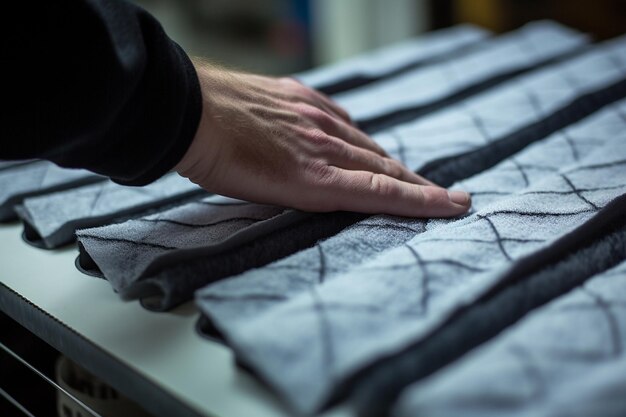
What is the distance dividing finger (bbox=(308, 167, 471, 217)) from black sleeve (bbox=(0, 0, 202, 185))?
11 centimetres

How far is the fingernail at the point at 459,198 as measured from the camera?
47cm

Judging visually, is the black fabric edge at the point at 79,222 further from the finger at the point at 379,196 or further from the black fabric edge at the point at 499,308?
the black fabric edge at the point at 499,308

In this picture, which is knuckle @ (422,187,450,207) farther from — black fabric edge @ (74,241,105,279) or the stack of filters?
black fabric edge @ (74,241,105,279)

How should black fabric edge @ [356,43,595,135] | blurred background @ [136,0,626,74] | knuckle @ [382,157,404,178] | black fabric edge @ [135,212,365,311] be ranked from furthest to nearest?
blurred background @ [136,0,626,74] → black fabric edge @ [356,43,595,135] → knuckle @ [382,157,404,178] → black fabric edge @ [135,212,365,311]

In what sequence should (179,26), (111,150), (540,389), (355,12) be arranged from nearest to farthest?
(540,389) → (111,150) → (355,12) → (179,26)

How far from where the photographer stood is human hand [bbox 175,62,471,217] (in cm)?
44

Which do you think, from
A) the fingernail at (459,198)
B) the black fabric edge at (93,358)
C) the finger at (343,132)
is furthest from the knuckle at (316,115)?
the black fabric edge at (93,358)

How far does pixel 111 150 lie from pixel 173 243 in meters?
0.07

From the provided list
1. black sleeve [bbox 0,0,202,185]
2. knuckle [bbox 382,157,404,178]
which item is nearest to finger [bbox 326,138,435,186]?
knuckle [bbox 382,157,404,178]

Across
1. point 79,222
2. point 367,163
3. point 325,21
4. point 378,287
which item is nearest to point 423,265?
point 378,287

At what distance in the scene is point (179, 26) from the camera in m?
1.89

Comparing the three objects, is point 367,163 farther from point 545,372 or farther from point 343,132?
point 545,372

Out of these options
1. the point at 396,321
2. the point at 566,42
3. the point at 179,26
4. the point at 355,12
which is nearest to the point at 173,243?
the point at 396,321

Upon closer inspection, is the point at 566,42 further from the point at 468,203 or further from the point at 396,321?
the point at 396,321
